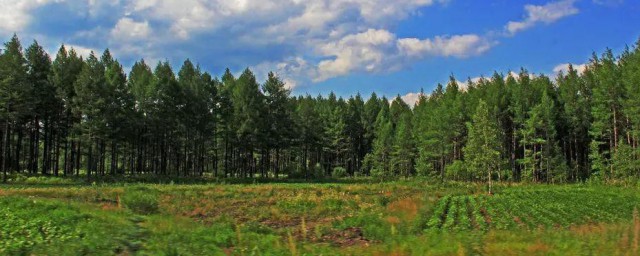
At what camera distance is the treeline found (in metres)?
56.9

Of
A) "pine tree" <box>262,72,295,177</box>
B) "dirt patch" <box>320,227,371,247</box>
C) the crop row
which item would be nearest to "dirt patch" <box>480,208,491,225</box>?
the crop row

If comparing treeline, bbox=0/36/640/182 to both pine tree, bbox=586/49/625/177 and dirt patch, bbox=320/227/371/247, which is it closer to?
pine tree, bbox=586/49/625/177

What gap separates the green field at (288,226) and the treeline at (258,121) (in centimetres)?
2439

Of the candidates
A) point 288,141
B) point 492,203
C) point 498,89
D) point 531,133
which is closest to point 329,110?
point 288,141

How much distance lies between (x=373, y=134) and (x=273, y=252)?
10932 centimetres

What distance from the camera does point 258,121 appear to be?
73.2 metres

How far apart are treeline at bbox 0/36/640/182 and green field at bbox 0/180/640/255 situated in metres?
24.4

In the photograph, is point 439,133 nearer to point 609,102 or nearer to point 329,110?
point 609,102

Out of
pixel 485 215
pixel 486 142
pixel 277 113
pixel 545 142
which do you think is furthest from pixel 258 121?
pixel 485 215

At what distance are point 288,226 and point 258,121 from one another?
50356 millimetres

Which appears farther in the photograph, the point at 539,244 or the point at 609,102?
the point at 609,102

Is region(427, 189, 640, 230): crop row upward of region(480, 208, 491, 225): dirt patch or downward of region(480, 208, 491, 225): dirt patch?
upward

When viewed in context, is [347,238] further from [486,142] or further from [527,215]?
[486,142]

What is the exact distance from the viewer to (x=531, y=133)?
74500mm
